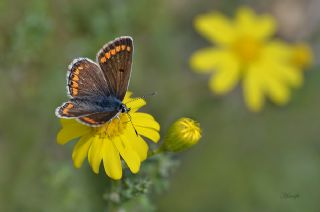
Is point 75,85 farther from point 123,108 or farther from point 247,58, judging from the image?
point 247,58

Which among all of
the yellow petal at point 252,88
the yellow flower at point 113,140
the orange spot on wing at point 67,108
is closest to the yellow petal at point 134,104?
the yellow flower at point 113,140

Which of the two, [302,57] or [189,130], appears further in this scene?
[302,57]

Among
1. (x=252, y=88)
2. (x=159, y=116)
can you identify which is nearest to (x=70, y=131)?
(x=159, y=116)

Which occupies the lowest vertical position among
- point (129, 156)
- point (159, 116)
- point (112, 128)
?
point (129, 156)

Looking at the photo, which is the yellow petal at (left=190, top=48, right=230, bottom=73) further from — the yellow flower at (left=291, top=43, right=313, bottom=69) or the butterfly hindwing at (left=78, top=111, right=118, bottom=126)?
the butterfly hindwing at (left=78, top=111, right=118, bottom=126)

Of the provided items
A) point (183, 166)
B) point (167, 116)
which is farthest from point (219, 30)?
point (183, 166)

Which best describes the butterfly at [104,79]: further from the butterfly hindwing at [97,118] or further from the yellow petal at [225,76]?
the yellow petal at [225,76]

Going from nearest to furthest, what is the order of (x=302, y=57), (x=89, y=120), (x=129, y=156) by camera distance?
1. (x=89, y=120)
2. (x=129, y=156)
3. (x=302, y=57)
